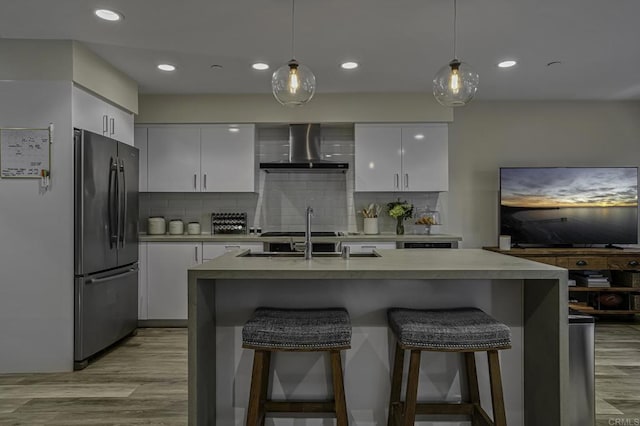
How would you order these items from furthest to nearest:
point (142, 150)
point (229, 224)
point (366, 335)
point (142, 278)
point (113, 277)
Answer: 1. point (229, 224)
2. point (142, 150)
3. point (142, 278)
4. point (113, 277)
5. point (366, 335)

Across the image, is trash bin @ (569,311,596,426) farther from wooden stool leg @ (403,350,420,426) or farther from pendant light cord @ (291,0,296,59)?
pendant light cord @ (291,0,296,59)

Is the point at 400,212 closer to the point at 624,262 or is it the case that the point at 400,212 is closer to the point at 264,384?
the point at 624,262

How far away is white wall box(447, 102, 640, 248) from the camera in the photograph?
497 cm

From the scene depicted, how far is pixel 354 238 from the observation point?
4.32 metres

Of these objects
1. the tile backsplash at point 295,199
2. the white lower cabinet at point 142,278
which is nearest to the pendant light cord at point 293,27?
the tile backsplash at point 295,199

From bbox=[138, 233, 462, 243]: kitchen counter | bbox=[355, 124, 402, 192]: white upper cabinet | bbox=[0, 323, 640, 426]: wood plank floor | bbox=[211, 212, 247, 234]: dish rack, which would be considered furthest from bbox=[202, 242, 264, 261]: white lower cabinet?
bbox=[355, 124, 402, 192]: white upper cabinet

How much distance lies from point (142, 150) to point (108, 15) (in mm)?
2024

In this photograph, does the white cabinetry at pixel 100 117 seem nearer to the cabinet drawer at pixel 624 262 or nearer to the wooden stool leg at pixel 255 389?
the wooden stool leg at pixel 255 389

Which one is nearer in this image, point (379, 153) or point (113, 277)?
point (113, 277)

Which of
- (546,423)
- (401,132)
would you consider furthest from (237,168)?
(546,423)

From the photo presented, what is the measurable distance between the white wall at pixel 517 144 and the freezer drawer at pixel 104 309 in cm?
357

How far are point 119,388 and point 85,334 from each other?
60cm

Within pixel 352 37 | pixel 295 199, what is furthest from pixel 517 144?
pixel 352 37

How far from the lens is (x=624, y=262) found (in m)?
4.45
